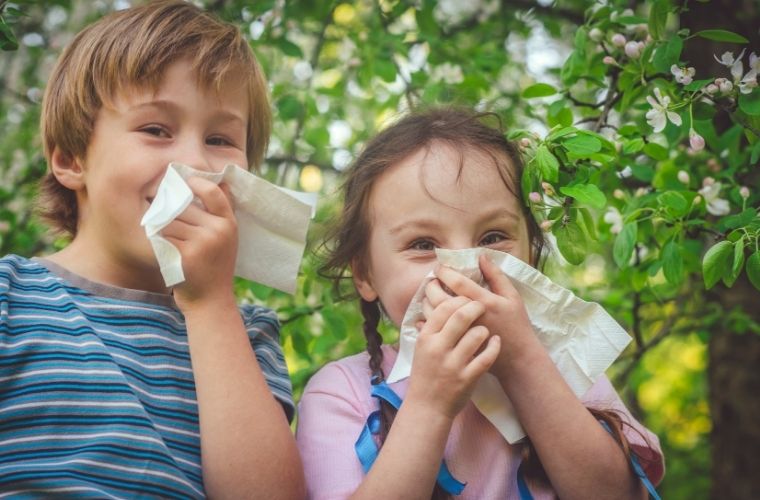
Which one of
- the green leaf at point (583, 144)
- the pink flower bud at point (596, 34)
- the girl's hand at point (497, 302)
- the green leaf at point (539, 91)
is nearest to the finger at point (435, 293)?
the girl's hand at point (497, 302)

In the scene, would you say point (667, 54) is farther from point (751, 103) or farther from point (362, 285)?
point (362, 285)

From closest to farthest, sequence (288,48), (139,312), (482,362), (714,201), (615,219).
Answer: (482,362) < (139,312) < (714,201) < (615,219) < (288,48)

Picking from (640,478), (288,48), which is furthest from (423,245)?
(288,48)

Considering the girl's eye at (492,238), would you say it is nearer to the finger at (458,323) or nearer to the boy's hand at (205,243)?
the finger at (458,323)

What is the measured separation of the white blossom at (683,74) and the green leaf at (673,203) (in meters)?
0.28

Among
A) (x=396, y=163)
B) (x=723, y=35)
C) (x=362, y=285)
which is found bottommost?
(x=362, y=285)

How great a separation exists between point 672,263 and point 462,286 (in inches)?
24.5

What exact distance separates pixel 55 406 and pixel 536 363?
1.04 meters

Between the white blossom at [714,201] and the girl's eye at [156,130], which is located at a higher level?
the girl's eye at [156,130]

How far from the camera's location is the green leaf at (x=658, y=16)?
1.73m

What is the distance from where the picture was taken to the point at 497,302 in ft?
5.08

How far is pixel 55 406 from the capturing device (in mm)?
1464

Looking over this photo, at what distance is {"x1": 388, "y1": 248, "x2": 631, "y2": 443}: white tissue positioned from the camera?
1.62 m

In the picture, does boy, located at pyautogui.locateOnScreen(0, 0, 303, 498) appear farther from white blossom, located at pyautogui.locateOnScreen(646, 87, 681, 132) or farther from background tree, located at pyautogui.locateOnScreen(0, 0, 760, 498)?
white blossom, located at pyautogui.locateOnScreen(646, 87, 681, 132)
